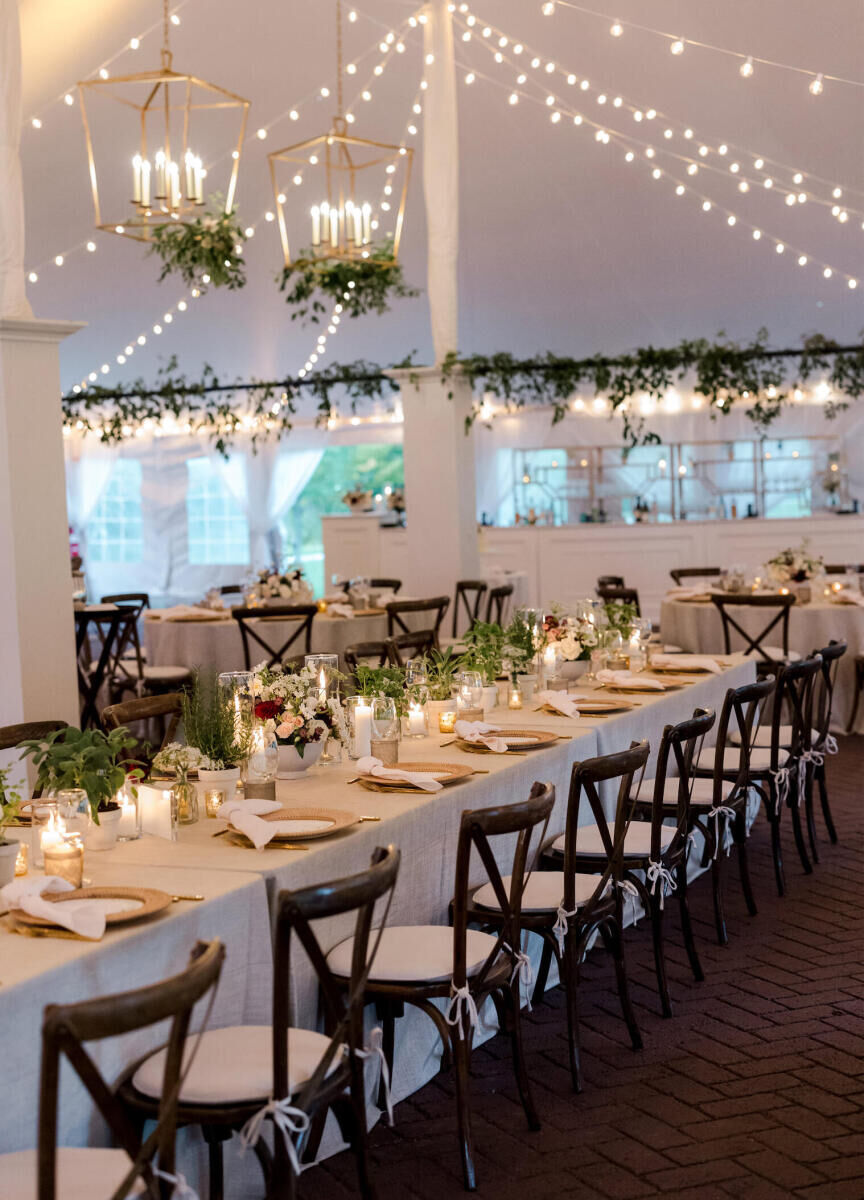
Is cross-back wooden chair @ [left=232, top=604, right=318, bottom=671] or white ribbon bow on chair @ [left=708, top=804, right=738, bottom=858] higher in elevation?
cross-back wooden chair @ [left=232, top=604, right=318, bottom=671]

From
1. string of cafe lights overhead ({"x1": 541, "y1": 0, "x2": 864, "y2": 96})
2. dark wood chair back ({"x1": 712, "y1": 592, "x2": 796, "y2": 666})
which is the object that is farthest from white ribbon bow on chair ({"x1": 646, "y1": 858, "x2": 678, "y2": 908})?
string of cafe lights overhead ({"x1": 541, "y1": 0, "x2": 864, "y2": 96})

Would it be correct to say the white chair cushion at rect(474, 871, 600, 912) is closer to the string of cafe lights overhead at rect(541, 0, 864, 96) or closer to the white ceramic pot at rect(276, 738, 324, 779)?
the white ceramic pot at rect(276, 738, 324, 779)

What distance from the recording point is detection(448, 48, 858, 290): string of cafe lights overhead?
10398 mm

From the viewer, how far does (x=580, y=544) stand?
555 inches

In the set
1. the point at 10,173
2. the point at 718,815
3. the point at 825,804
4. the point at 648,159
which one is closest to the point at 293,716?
the point at 718,815

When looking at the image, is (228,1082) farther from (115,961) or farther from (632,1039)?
(632,1039)

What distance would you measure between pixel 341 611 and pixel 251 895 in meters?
5.85

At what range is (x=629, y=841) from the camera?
4188 mm

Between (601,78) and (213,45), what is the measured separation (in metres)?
3.01

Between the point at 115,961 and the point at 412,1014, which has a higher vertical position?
the point at 115,961

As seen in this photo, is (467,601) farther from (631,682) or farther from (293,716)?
(293,716)

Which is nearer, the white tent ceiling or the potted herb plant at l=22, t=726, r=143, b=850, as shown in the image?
the potted herb plant at l=22, t=726, r=143, b=850

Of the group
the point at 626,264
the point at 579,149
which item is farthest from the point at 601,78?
the point at 626,264

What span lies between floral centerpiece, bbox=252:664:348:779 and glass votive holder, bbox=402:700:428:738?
0.56m
